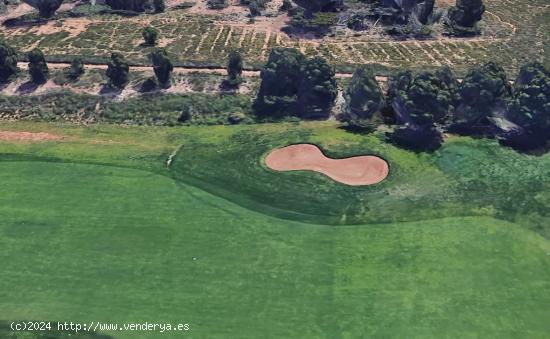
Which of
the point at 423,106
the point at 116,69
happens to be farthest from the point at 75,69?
the point at 423,106

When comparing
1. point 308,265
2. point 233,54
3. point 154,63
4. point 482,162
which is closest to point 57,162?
point 154,63

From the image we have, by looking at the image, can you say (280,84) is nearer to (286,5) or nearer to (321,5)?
(321,5)

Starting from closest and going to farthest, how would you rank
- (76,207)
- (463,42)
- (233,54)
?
(76,207) < (233,54) < (463,42)

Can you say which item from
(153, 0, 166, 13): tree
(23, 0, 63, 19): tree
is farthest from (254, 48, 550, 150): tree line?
(23, 0, 63, 19): tree

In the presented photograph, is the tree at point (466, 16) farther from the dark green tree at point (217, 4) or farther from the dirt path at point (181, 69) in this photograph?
the dark green tree at point (217, 4)

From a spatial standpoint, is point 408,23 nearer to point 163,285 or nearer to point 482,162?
point 482,162

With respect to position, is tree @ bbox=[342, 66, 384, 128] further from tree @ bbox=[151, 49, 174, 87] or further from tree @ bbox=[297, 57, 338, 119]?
tree @ bbox=[151, 49, 174, 87]
